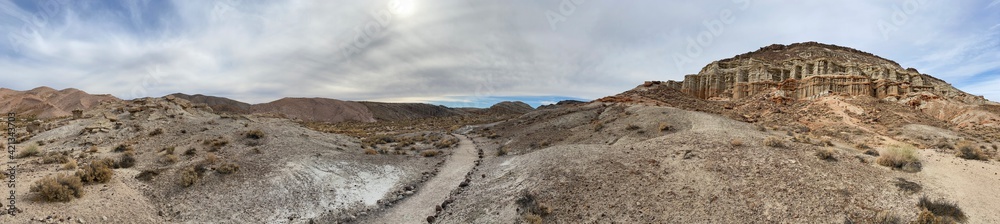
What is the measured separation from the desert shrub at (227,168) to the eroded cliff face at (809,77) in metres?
Result: 43.6

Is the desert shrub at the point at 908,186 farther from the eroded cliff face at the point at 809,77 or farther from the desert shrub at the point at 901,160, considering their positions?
the eroded cliff face at the point at 809,77

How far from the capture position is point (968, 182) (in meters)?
9.76

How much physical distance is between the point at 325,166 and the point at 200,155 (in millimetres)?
5197

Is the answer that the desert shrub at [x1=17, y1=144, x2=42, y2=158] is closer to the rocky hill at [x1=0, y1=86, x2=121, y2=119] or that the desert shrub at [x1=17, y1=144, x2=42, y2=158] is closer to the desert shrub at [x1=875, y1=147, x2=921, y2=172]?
the desert shrub at [x1=875, y1=147, x2=921, y2=172]

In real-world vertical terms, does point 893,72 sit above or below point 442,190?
above

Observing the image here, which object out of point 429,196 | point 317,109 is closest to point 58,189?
point 429,196

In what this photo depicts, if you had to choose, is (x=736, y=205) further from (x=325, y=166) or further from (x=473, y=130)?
(x=473, y=130)

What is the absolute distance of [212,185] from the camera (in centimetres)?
1277

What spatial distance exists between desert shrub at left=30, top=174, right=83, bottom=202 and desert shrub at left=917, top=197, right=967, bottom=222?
19.6 m

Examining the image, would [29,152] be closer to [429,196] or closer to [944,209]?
[429,196]

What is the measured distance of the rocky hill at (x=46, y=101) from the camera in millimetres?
60969

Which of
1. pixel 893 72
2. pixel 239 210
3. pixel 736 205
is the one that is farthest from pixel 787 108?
pixel 239 210

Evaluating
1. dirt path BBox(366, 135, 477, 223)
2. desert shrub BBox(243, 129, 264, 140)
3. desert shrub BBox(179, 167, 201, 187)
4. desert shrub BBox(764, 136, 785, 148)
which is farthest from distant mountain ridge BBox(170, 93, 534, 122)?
desert shrub BBox(179, 167, 201, 187)

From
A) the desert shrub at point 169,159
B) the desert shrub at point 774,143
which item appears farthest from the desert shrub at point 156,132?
the desert shrub at point 774,143
